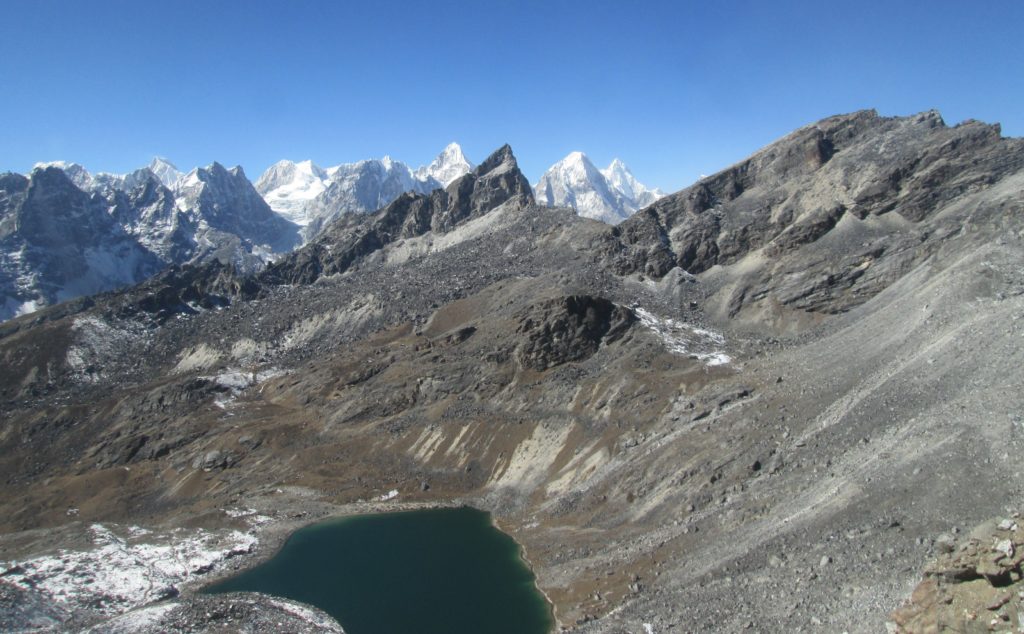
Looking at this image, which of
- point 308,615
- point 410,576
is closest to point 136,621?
point 308,615

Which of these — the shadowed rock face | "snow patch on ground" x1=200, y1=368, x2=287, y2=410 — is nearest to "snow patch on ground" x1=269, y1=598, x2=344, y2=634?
"snow patch on ground" x1=200, y1=368, x2=287, y2=410

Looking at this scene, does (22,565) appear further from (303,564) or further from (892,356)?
(892,356)

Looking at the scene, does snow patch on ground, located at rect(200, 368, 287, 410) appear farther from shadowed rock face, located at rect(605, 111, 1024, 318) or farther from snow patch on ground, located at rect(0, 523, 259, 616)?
shadowed rock face, located at rect(605, 111, 1024, 318)

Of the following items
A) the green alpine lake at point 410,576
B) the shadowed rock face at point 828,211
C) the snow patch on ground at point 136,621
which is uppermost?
the shadowed rock face at point 828,211

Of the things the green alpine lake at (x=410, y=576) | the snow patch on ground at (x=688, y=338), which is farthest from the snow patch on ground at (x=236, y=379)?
the snow patch on ground at (x=688, y=338)

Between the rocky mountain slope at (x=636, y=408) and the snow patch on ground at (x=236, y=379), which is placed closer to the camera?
the rocky mountain slope at (x=636, y=408)

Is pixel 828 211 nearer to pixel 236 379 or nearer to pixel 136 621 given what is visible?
pixel 136 621

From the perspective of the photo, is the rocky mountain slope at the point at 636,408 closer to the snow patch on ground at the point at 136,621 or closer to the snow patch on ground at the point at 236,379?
the snow patch on ground at the point at 136,621

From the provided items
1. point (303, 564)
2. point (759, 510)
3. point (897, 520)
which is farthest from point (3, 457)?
point (897, 520)
